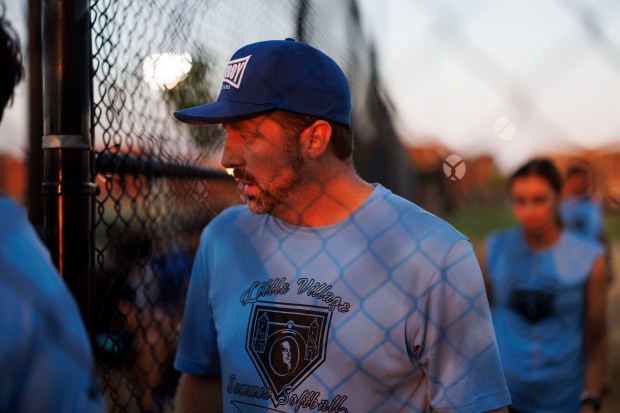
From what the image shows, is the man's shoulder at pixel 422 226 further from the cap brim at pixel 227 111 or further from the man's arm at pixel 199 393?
the man's arm at pixel 199 393

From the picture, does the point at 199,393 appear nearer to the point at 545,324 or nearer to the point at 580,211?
the point at 545,324

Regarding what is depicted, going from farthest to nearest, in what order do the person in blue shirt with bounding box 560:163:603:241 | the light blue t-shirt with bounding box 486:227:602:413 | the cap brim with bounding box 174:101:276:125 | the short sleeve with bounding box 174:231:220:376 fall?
1. the person in blue shirt with bounding box 560:163:603:241
2. the light blue t-shirt with bounding box 486:227:602:413
3. the short sleeve with bounding box 174:231:220:376
4. the cap brim with bounding box 174:101:276:125

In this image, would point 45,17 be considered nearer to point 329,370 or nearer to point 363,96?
point 329,370

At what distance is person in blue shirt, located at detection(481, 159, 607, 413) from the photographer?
3082 millimetres

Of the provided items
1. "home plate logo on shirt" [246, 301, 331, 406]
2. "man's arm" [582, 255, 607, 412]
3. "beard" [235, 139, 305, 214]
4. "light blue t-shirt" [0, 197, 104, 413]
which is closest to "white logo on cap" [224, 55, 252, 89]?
"beard" [235, 139, 305, 214]

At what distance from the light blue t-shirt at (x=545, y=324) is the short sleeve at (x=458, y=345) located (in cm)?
158

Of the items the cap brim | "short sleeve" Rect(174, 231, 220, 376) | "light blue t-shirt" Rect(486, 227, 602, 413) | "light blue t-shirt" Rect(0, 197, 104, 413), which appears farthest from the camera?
"light blue t-shirt" Rect(486, 227, 602, 413)

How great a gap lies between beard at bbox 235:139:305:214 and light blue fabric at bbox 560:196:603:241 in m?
4.61

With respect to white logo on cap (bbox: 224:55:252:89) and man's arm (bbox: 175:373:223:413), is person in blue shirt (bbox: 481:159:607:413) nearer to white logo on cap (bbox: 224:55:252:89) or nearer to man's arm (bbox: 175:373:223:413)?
man's arm (bbox: 175:373:223:413)

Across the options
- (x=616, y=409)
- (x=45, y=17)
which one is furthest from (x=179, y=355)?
(x=616, y=409)

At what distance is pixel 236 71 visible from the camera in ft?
6.22

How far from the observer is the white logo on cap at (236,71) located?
1872mm

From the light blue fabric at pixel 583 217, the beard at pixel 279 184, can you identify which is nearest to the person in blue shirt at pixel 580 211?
the light blue fabric at pixel 583 217

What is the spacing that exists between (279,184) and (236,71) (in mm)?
362
